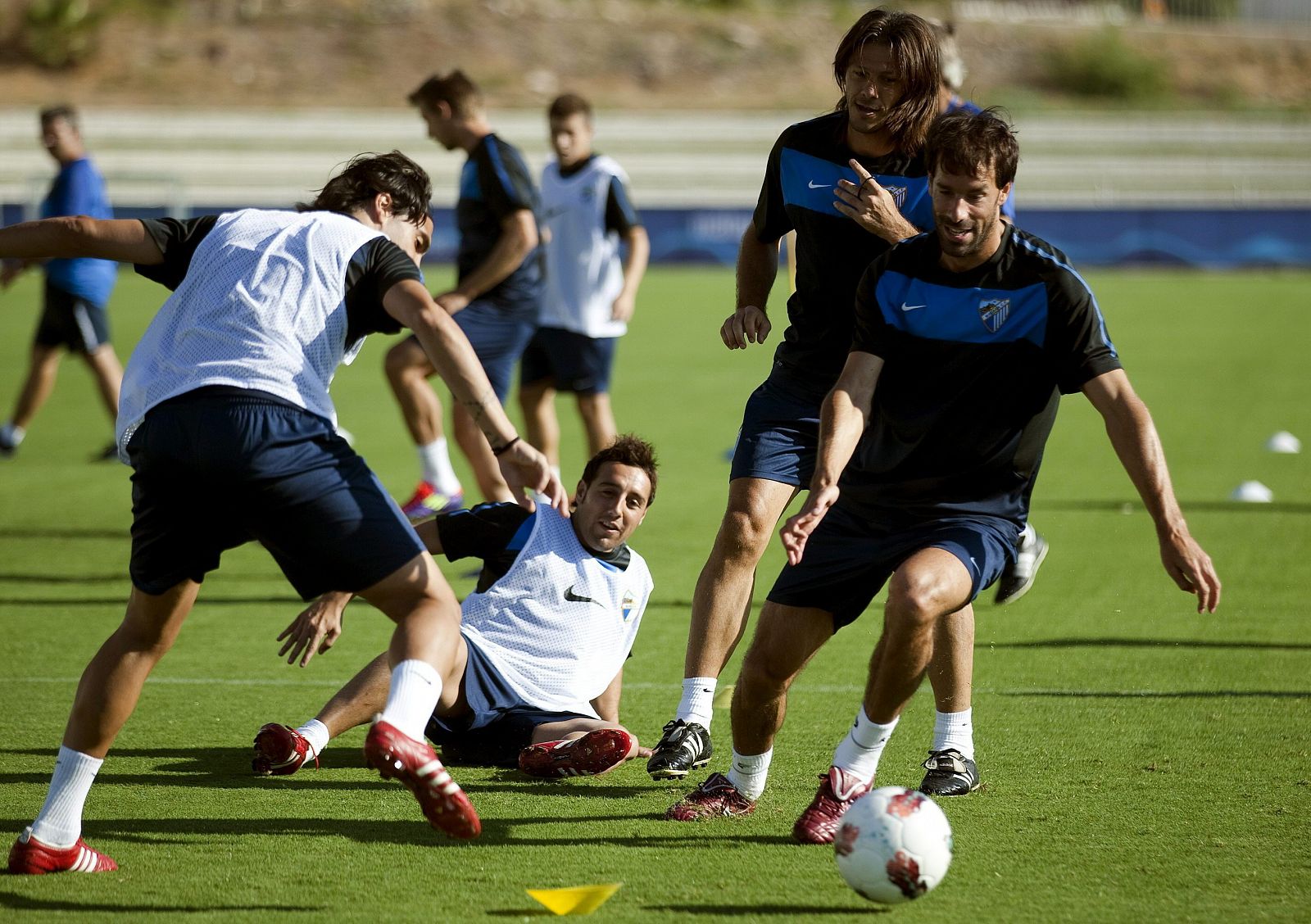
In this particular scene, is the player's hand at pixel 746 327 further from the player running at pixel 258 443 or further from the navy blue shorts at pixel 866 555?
the player running at pixel 258 443

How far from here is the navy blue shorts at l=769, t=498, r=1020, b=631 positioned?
13.5 ft

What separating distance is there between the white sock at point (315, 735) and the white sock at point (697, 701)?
3.46 ft

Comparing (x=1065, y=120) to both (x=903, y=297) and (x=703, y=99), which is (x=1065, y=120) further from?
(x=903, y=297)

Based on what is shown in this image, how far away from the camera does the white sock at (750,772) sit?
4.34 m

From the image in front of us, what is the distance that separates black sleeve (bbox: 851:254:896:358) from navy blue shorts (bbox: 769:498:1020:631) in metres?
0.46

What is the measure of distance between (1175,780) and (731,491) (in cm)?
154

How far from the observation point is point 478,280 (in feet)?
27.5

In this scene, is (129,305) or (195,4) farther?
(195,4)

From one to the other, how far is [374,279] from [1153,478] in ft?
6.35

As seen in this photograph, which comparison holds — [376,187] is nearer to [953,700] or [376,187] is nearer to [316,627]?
[316,627]

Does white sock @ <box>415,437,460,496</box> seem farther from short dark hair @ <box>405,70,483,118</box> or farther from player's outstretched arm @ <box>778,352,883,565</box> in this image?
player's outstretched arm @ <box>778,352,883,565</box>

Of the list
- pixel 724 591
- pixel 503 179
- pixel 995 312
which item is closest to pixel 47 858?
pixel 724 591

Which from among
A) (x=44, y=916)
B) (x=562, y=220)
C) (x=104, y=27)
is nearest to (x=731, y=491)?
(x=44, y=916)

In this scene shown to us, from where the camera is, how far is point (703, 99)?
50031 mm
